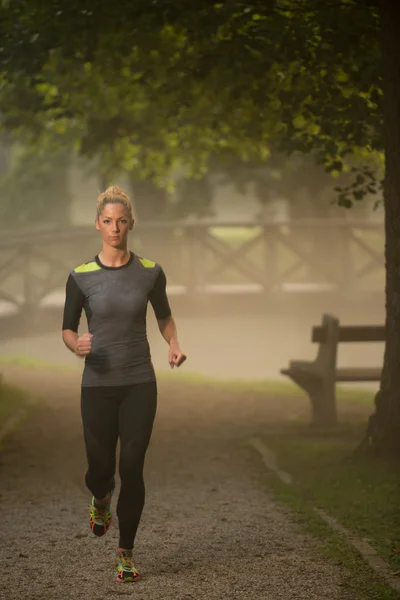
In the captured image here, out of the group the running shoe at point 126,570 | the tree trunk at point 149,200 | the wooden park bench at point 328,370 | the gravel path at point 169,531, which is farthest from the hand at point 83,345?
the tree trunk at point 149,200

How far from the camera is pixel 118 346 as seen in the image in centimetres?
609

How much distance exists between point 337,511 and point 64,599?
2.81 metres

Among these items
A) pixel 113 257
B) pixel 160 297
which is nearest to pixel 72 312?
pixel 113 257

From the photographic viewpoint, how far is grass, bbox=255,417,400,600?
22.5 ft

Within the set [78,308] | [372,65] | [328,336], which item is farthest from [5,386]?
[78,308]

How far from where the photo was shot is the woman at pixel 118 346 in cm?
609

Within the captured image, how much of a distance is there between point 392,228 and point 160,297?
3.99m

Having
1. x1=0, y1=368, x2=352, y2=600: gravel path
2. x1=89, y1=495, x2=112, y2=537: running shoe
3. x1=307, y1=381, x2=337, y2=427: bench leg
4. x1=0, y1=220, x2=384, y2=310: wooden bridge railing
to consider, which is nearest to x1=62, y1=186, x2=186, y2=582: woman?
x1=89, y1=495, x2=112, y2=537: running shoe

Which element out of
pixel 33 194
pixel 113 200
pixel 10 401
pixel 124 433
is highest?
pixel 33 194

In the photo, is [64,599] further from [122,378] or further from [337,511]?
[337,511]

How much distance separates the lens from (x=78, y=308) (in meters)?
6.20

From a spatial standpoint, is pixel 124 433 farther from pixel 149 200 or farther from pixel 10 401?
pixel 149 200

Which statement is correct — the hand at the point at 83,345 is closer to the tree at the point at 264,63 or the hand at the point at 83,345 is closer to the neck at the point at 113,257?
the neck at the point at 113,257

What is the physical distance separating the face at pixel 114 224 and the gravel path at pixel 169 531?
6.12 feet
